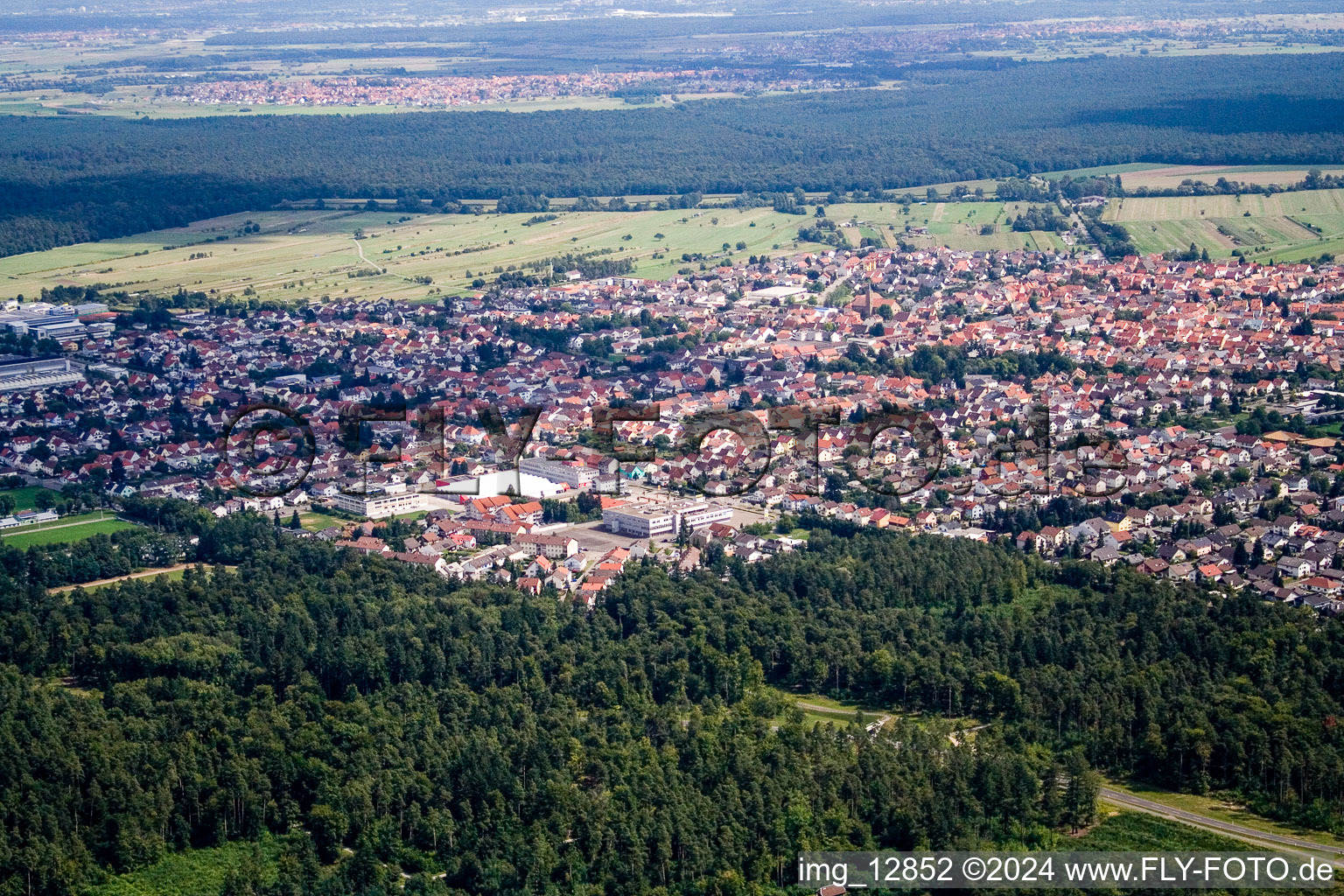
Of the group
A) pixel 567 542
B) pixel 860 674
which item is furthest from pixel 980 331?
pixel 860 674

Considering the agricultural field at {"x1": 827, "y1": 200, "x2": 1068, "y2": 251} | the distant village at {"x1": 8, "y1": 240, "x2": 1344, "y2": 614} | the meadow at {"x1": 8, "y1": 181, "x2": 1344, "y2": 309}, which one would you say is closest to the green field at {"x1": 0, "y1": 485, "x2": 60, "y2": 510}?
the distant village at {"x1": 8, "y1": 240, "x2": 1344, "y2": 614}

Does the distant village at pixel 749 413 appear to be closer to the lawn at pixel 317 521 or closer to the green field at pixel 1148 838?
the lawn at pixel 317 521

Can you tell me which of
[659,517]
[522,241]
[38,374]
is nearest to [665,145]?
[522,241]

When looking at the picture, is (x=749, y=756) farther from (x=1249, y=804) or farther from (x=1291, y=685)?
(x=1291, y=685)

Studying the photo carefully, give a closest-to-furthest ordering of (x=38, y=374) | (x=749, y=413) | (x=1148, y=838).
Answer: (x=1148, y=838), (x=749, y=413), (x=38, y=374)

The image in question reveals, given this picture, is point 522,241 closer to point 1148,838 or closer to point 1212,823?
point 1212,823

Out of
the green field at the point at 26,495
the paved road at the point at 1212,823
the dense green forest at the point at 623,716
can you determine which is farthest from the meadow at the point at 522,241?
the paved road at the point at 1212,823
